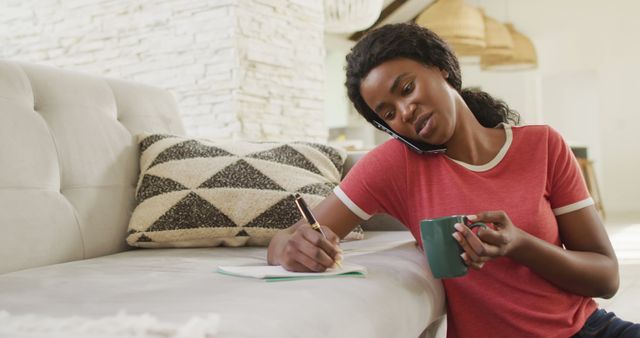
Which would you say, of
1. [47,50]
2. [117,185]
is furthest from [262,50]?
[117,185]

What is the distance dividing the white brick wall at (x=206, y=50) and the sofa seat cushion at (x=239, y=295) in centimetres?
230

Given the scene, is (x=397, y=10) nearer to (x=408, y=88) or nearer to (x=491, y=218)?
(x=408, y=88)

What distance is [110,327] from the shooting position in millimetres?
688

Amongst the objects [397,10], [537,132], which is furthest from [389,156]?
[397,10]

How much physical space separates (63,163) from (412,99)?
82 centimetres

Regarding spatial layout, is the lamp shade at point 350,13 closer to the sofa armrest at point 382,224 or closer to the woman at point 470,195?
the sofa armrest at point 382,224

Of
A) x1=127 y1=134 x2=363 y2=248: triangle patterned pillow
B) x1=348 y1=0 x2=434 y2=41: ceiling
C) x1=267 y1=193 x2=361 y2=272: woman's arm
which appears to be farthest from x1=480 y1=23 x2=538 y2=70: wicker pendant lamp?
x1=267 y1=193 x2=361 y2=272: woman's arm

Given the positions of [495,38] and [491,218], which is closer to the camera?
[491,218]

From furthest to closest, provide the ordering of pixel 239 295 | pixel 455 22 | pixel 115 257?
1. pixel 455 22
2. pixel 115 257
3. pixel 239 295

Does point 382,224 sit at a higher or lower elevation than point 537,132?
lower

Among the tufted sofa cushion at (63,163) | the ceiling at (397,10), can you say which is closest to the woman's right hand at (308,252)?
the tufted sofa cushion at (63,163)

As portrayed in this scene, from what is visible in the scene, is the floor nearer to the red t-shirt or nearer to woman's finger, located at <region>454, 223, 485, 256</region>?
the red t-shirt

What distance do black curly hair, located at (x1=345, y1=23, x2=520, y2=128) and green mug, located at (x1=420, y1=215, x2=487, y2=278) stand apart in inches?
14.1

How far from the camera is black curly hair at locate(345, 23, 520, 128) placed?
118 centimetres
